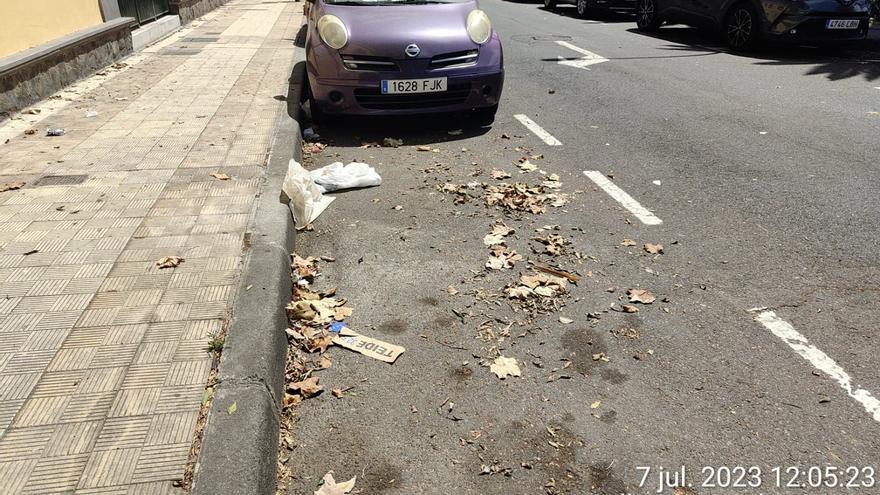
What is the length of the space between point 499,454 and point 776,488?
1.05 m

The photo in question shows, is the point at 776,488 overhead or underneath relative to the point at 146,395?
underneath

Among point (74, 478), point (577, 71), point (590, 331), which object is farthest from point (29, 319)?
point (577, 71)

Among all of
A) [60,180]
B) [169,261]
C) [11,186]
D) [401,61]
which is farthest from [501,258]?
[11,186]

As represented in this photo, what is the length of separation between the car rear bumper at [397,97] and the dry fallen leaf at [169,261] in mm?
3042

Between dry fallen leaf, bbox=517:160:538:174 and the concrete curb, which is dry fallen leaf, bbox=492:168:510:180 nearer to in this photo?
dry fallen leaf, bbox=517:160:538:174

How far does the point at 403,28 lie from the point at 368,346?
4.05 meters

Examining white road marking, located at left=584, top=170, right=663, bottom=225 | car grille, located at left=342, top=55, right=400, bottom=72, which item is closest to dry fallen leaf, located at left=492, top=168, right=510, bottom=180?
white road marking, located at left=584, top=170, right=663, bottom=225

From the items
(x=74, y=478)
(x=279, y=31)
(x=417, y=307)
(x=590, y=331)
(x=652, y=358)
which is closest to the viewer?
(x=74, y=478)

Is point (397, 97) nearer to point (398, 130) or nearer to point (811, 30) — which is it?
point (398, 130)

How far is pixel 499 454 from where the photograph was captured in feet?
8.27

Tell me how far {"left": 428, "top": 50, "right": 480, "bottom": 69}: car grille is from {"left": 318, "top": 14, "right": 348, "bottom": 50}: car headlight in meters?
0.91

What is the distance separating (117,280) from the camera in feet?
11.2

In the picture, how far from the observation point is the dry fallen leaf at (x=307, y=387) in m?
2.86

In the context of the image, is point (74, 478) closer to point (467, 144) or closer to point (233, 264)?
point (233, 264)
